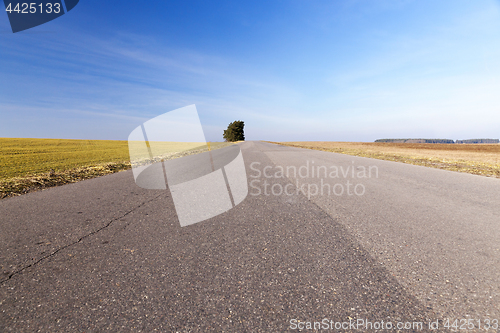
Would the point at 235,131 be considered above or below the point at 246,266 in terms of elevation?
above

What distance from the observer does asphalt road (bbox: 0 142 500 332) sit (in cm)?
185

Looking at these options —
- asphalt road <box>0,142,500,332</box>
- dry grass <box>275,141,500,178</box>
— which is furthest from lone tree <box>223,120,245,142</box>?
asphalt road <box>0,142,500,332</box>

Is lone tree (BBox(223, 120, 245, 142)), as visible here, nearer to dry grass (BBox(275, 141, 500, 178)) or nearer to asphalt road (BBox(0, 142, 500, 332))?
dry grass (BBox(275, 141, 500, 178))

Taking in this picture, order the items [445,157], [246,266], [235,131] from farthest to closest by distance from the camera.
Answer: [235,131] < [445,157] < [246,266]

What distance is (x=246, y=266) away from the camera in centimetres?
251

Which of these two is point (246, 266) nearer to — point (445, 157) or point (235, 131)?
point (445, 157)

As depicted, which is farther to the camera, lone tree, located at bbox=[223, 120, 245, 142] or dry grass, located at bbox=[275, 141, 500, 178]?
lone tree, located at bbox=[223, 120, 245, 142]

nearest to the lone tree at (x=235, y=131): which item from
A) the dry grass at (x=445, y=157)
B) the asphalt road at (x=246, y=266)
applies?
the dry grass at (x=445, y=157)

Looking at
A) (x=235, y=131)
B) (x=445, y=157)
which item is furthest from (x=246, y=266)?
(x=235, y=131)

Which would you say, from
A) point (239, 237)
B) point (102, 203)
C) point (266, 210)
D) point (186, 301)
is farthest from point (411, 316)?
point (102, 203)

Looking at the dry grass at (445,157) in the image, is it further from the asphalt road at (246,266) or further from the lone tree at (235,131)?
the lone tree at (235,131)

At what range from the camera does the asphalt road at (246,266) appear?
1854 millimetres

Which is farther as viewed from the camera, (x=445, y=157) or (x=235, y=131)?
(x=235, y=131)

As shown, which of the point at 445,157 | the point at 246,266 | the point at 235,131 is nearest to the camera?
the point at 246,266
